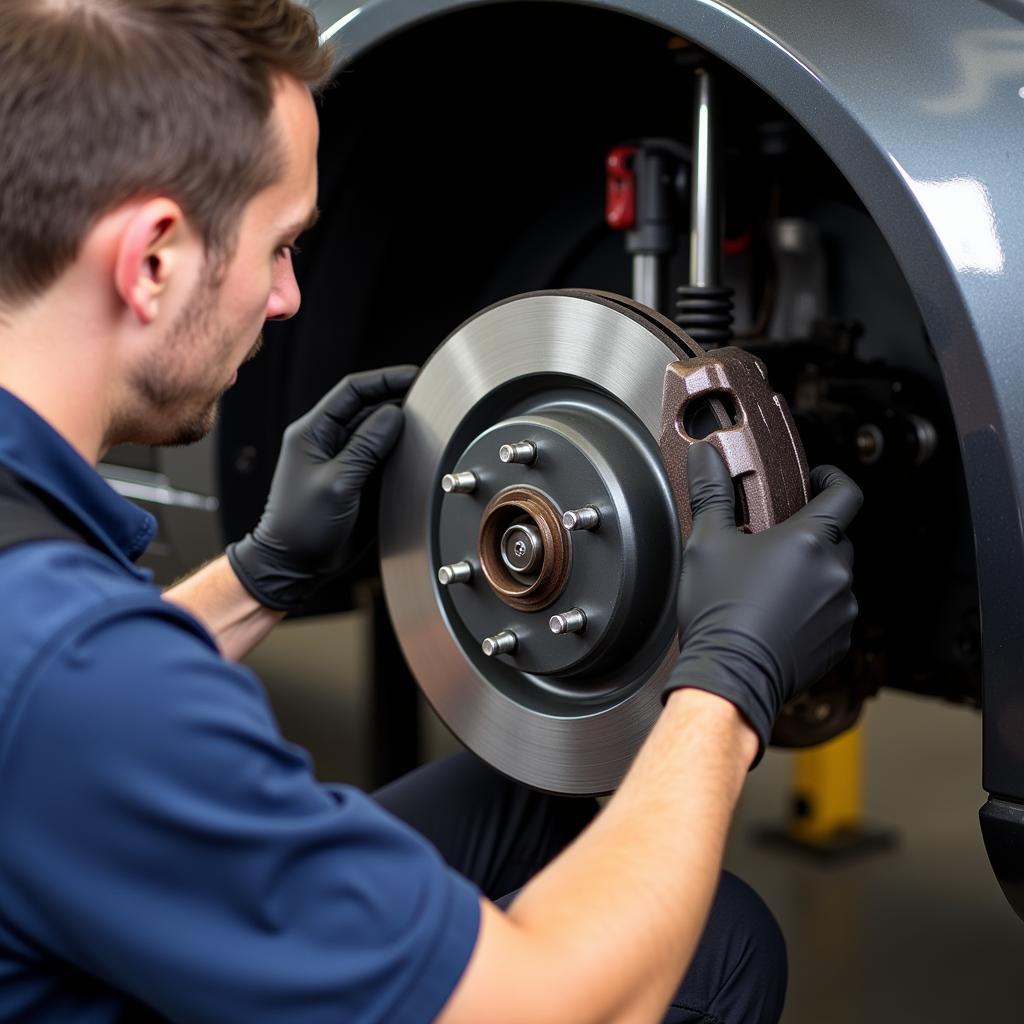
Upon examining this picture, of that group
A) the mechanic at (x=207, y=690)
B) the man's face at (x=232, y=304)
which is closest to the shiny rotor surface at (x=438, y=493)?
the mechanic at (x=207, y=690)

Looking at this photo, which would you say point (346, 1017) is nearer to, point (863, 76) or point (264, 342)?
point (863, 76)

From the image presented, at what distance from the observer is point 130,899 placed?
1.83 ft

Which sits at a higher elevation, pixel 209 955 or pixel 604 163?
pixel 604 163

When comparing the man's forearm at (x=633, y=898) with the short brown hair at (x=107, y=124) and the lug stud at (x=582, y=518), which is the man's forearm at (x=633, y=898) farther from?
the short brown hair at (x=107, y=124)

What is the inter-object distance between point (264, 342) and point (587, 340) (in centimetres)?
50

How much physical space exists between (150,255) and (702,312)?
45cm

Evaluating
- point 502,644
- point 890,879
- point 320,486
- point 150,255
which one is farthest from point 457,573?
point 890,879

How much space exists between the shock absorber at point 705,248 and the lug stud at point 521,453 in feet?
0.49

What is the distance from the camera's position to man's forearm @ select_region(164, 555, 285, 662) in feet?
3.80

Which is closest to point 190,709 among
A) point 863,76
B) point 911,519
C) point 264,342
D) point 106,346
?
point 106,346

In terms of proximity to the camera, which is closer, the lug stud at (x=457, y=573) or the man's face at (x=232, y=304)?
the man's face at (x=232, y=304)

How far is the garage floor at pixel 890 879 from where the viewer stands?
162 centimetres

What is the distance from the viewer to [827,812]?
207 cm

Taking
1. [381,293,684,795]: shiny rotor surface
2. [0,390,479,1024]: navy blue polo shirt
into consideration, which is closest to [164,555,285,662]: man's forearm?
[381,293,684,795]: shiny rotor surface
